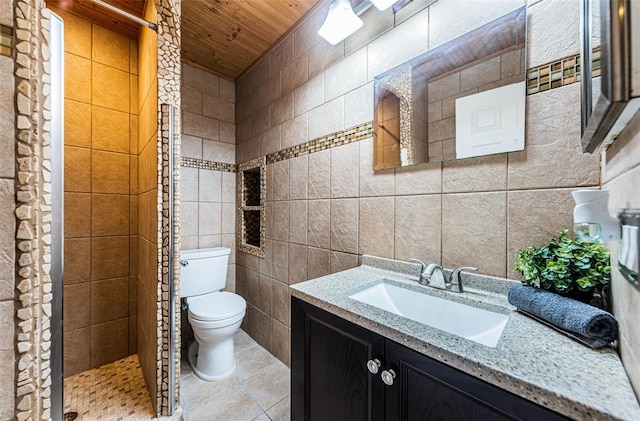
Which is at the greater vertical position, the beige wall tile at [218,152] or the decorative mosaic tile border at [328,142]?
the beige wall tile at [218,152]

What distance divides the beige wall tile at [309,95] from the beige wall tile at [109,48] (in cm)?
134

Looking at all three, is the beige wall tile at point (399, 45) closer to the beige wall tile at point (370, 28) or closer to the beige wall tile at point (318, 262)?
the beige wall tile at point (370, 28)

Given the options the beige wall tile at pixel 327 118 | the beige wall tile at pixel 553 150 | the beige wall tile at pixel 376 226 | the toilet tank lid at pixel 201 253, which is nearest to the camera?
the beige wall tile at pixel 553 150

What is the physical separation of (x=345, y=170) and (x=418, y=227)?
55 cm

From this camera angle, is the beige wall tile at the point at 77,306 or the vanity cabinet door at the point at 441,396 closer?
the vanity cabinet door at the point at 441,396

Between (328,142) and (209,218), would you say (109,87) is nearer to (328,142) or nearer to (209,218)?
(209,218)

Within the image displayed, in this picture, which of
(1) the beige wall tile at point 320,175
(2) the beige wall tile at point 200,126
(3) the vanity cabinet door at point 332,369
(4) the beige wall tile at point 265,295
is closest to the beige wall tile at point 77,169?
(2) the beige wall tile at point 200,126

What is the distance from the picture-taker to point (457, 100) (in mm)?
1080

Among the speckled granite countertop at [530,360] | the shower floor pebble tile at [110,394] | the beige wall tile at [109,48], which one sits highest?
the beige wall tile at [109,48]

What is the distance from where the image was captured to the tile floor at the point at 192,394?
4.55ft

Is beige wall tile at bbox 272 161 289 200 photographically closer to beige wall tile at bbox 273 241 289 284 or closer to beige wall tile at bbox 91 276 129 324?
beige wall tile at bbox 273 241 289 284

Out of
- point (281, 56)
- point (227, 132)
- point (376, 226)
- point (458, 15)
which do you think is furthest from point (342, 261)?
point (227, 132)

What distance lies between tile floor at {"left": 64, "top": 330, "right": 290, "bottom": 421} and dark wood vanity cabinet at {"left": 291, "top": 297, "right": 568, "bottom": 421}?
676mm

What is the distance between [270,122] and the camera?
2.10m
